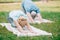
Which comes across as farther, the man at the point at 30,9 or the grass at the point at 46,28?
the man at the point at 30,9

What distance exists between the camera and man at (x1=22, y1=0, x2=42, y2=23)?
6.38ft

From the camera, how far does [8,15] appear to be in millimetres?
1928

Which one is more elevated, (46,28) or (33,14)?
(33,14)

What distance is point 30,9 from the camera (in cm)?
196

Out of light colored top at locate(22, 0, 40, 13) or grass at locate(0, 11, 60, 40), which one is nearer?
grass at locate(0, 11, 60, 40)

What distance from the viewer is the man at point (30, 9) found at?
6.38 ft

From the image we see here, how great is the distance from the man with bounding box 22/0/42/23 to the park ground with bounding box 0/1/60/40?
0.04 meters

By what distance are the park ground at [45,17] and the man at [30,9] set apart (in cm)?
4

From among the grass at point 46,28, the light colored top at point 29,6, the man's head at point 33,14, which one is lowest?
the grass at point 46,28

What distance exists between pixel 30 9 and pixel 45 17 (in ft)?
0.52

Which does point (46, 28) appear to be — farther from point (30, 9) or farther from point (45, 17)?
point (30, 9)

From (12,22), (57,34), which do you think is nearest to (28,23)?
(12,22)

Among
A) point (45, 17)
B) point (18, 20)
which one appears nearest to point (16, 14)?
point (18, 20)

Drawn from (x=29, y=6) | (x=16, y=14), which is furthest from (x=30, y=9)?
(x=16, y=14)
